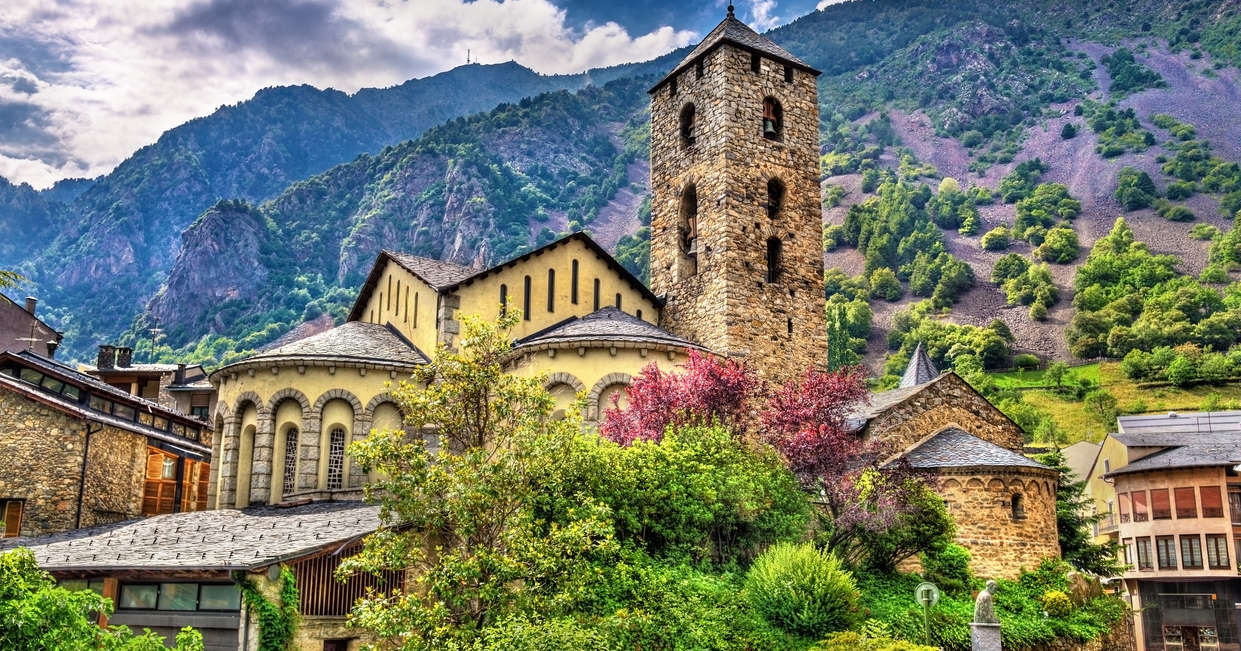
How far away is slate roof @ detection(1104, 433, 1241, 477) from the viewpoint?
4925cm

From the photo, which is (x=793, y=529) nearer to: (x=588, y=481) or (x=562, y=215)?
(x=588, y=481)

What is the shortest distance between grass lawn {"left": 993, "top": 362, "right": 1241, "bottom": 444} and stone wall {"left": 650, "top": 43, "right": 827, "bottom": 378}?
6081 centimetres

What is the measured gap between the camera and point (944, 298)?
498 feet

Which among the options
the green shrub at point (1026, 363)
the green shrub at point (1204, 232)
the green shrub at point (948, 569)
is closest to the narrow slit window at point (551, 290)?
the green shrub at point (948, 569)

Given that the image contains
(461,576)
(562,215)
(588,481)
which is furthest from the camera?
(562,215)

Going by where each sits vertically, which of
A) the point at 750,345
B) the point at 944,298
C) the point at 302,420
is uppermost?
the point at 944,298

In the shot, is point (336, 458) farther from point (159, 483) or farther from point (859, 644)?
point (859, 644)

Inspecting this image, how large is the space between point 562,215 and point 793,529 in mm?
173719

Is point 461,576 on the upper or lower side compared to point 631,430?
lower

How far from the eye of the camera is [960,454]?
103ft

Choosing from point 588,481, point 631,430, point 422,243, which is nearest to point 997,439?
point 631,430

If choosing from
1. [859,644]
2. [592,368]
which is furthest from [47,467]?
[859,644]

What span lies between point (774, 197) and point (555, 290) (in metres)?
8.79

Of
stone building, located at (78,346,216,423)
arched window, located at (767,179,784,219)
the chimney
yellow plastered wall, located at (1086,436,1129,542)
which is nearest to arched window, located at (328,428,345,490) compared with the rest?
arched window, located at (767,179,784,219)
